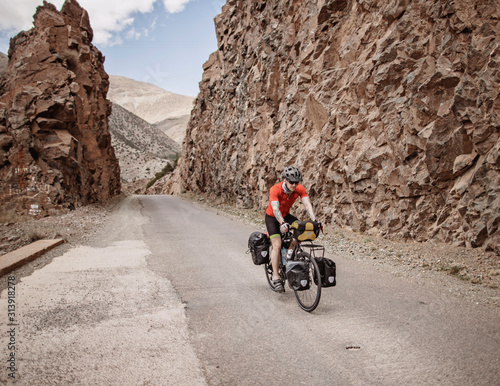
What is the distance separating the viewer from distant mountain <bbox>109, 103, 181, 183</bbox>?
77.2 metres

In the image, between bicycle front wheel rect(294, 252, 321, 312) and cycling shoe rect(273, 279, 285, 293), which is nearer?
bicycle front wheel rect(294, 252, 321, 312)

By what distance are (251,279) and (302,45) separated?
43.2 ft

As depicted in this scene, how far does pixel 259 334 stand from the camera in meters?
3.80

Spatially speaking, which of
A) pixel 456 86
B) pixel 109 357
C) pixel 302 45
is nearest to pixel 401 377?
pixel 109 357

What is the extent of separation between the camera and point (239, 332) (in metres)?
3.86

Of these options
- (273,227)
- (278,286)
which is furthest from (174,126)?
(278,286)

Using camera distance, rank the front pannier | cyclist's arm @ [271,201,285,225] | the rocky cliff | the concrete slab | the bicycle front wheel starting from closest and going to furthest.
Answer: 1. the bicycle front wheel
2. the front pannier
3. cyclist's arm @ [271,201,285,225]
4. the concrete slab
5. the rocky cliff

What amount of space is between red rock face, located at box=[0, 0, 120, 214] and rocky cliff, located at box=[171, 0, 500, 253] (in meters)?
10.9

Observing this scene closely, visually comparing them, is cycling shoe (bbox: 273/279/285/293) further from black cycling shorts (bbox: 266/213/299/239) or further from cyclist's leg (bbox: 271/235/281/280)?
black cycling shorts (bbox: 266/213/299/239)

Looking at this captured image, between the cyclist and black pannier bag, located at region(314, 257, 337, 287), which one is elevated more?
the cyclist

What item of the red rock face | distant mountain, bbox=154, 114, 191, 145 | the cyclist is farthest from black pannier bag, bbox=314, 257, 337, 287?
distant mountain, bbox=154, 114, 191, 145

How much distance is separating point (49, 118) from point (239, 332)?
19.2 m

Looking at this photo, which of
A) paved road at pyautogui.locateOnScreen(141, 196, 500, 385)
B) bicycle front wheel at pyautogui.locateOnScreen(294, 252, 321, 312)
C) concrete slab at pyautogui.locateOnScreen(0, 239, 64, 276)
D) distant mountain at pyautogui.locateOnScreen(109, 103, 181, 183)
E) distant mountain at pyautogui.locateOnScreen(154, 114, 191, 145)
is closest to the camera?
paved road at pyautogui.locateOnScreen(141, 196, 500, 385)

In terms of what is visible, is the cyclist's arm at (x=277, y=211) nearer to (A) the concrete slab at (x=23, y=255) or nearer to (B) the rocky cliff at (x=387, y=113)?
(B) the rocky cliff at (x=387, y=113)
